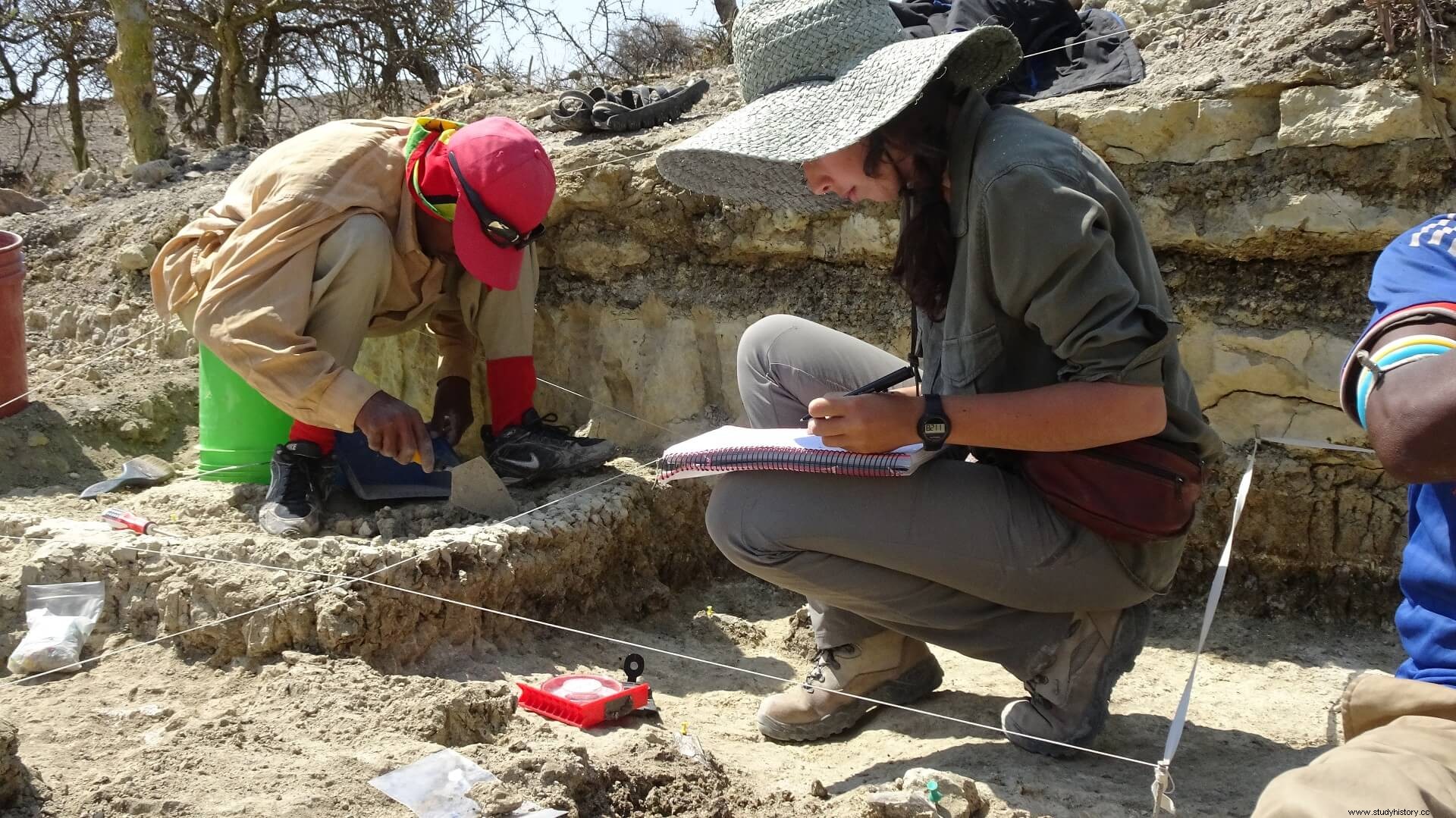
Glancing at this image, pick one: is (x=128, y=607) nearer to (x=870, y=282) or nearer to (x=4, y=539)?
(x=4, y=539)

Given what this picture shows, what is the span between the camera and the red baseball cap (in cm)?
298

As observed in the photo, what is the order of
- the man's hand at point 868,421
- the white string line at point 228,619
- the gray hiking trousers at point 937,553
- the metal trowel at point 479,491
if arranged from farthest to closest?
the metal trowel at point 479,491 → the white string line at point 228,619 → the gray hiking trousers at point 937,553 → the man's hand at point 868,421

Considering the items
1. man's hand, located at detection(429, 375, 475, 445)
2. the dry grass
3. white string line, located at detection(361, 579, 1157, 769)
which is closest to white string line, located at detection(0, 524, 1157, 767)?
white string line, located at detection(361, 579, 1157, 769)

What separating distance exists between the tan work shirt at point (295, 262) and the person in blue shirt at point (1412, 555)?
2.19 meters

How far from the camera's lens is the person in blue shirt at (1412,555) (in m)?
1.24

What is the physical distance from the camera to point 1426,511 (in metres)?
1.50

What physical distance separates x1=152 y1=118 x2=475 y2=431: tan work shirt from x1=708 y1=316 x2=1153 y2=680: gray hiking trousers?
1252mm

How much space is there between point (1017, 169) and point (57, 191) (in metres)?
7.41

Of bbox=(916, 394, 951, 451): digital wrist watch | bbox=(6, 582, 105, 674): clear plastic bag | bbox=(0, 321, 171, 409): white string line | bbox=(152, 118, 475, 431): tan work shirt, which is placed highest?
bbox=(152, 118, 475, 431): tan work shirt

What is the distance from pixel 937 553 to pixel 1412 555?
72 cm

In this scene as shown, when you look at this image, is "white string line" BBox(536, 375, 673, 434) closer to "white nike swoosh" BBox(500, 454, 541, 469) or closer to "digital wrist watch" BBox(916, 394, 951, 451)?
"white nike swoosh" BBox(500, 454, 541, 469)

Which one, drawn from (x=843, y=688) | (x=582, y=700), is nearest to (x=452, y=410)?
(x=582, y=700)

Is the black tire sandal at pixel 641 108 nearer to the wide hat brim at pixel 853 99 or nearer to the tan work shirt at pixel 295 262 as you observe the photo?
the tan work shirt at pixel 295 262

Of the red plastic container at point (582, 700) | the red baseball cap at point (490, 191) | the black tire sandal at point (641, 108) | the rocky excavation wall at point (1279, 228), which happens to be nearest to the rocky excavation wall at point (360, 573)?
the red plastic container at point (582, 700)
